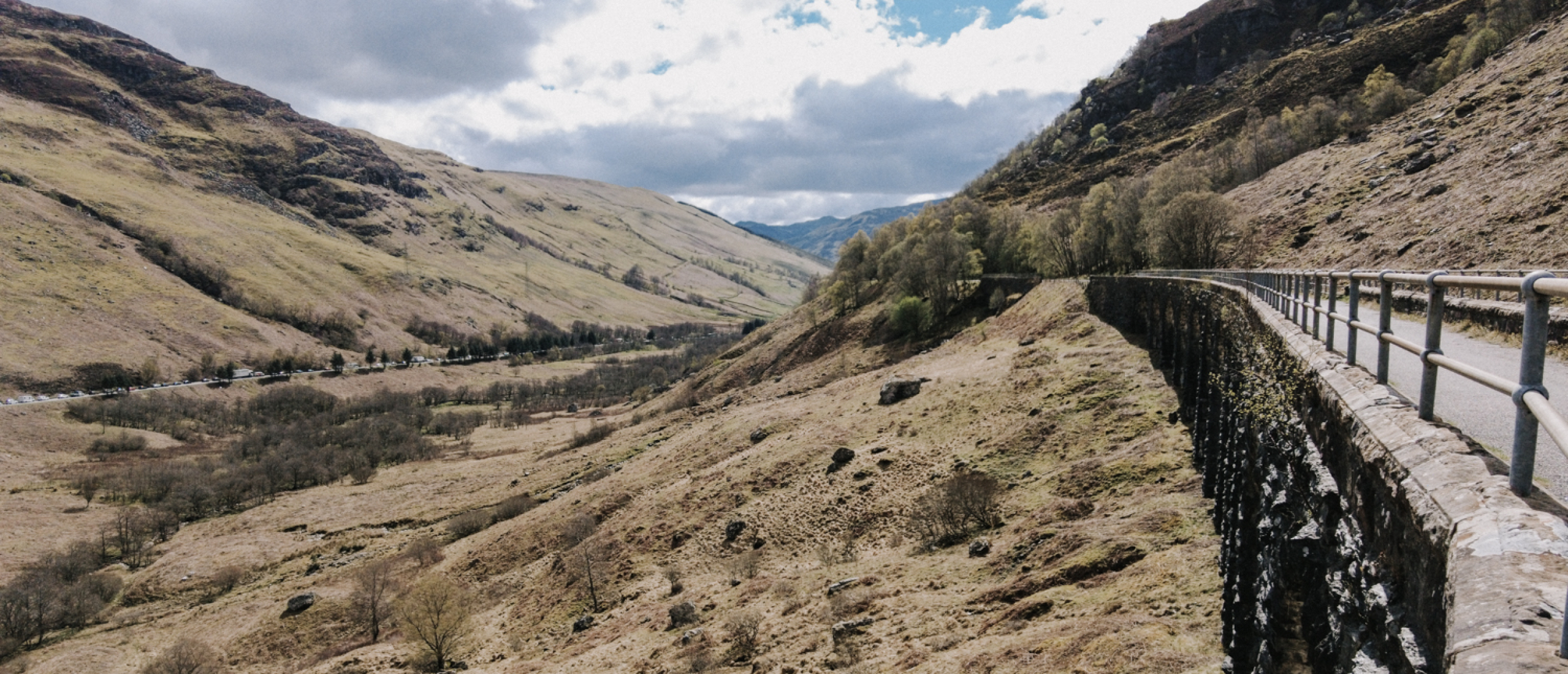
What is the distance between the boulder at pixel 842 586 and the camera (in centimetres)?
3056

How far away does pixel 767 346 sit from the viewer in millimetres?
119562

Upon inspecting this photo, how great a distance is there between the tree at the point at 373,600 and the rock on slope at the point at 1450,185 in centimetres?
7057

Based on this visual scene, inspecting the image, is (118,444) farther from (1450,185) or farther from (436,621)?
(1450,185)

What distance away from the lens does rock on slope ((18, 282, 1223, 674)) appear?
2209 cm

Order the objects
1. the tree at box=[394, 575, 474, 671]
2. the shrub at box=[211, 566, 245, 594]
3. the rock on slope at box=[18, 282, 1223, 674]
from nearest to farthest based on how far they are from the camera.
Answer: the rock on slope at box=[18, 282, 1223, 674] < the tree at box=[394, 575, 474, 671] < the shrub at box=[211, 566, 245, 594]

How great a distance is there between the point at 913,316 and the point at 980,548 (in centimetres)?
6026

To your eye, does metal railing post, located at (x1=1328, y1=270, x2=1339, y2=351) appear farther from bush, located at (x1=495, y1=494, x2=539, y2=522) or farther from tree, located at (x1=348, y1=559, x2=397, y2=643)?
bush, located at (x1=495, y1=494, x2=539, y2=522)

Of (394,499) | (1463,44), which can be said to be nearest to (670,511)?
(394,499)

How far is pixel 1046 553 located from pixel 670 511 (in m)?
28.7

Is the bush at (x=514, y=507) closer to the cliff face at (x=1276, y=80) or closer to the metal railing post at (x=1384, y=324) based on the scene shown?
the metal railing post at (x=1384, y=324)

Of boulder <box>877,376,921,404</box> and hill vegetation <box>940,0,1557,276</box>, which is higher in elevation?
hill vegetation <box>940,0,1557,276</box>

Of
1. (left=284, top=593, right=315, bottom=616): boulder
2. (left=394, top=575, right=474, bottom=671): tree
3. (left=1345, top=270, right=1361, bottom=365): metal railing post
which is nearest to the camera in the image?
(left=1345, top=270, right=1361, bottom=365): metal railing post

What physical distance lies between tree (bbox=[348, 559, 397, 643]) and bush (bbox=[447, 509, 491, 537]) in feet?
32.4

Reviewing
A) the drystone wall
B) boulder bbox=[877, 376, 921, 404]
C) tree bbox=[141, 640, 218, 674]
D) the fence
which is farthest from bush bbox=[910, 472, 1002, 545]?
tree bbox=[141, 640, 218, 674]
